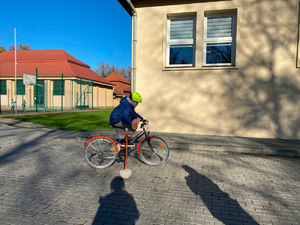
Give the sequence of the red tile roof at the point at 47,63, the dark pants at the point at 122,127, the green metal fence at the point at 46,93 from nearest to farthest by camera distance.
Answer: the dark pants at the point at 122,127, the green metal fence at the point at 46,93, the red tile roof at the point at 47,63

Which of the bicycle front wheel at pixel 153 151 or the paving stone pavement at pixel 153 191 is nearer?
the paving stone pavement at pixel 153 191

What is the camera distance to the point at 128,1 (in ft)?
28.6

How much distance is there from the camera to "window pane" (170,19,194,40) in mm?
9118

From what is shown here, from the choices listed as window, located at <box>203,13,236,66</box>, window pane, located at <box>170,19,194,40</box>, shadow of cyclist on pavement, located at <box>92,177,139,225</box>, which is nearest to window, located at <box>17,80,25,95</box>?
window pane, located at <box>170,19,194,40</box>

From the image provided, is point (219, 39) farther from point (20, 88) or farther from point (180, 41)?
point (20, 88)

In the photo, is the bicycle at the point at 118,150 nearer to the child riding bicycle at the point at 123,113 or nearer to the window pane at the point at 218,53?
the child riding bicycle at the point at 123,113

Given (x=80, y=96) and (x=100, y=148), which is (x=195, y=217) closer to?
(x=100, y=148)

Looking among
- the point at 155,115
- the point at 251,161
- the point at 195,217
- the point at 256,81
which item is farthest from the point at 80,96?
the point at 195,217

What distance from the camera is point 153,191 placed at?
3721 mm

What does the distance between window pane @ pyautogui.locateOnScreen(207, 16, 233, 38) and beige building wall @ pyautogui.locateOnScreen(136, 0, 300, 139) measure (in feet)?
1.26

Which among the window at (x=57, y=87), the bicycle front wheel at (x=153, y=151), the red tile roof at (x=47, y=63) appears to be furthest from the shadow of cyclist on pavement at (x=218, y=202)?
the red tile roof at (x=47, y=63)

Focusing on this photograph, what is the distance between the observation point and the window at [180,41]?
30.0ft

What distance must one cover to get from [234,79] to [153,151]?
5.14 meters

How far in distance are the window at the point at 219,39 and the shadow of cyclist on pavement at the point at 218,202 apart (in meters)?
5.84
